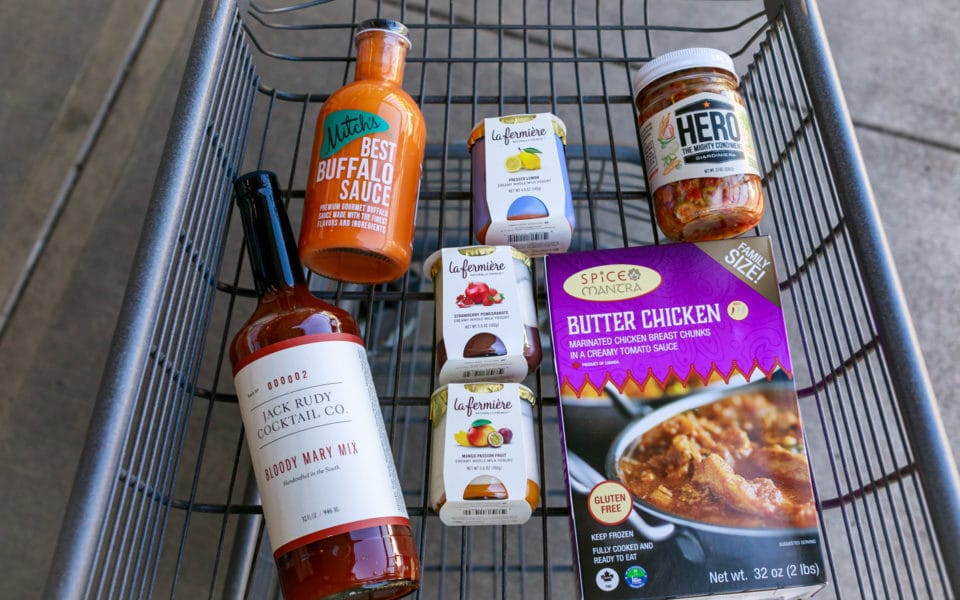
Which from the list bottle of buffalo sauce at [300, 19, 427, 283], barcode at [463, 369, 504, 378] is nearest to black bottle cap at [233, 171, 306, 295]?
bottle of buffalo sauce at [300, 19, 427, 283]

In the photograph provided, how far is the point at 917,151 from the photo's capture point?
1.58m

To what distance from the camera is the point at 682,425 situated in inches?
26.6

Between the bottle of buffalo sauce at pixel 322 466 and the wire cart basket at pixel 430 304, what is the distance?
72 millimetres

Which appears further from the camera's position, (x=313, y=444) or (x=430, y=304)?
(x=430, y=304)

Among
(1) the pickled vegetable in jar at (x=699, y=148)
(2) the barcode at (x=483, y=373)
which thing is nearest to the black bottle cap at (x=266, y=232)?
(2) the barcode at (x=483, y=373)

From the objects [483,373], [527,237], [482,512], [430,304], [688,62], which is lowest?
[482,512]

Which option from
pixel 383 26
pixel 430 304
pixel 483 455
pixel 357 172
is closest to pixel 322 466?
pixel 483 455

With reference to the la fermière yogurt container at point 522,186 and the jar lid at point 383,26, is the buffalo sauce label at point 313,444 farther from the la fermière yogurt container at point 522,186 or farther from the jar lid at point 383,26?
the jar lid at point 383,26

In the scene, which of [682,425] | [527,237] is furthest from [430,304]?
[682,425]

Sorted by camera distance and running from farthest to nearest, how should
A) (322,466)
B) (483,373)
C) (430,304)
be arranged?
(430,304) → (483,373) → (322,466)

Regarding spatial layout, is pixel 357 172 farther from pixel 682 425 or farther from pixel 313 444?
pixel 682 425

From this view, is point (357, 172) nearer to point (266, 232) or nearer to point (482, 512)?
point (266, 232)

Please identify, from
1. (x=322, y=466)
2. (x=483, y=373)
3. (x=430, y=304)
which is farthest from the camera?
(x=430, y=304)

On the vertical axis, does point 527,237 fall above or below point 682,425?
above
